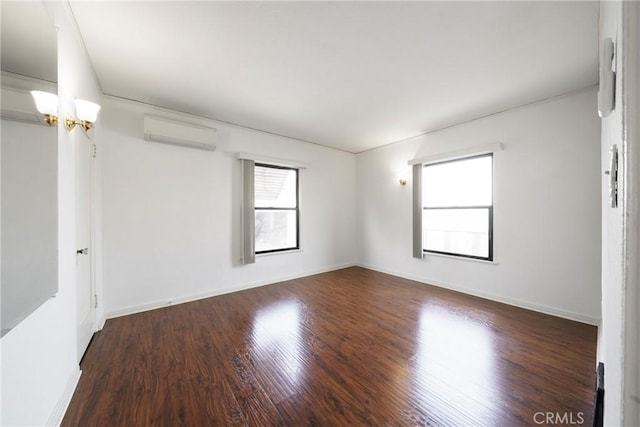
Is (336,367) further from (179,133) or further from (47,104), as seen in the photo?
(179,133)

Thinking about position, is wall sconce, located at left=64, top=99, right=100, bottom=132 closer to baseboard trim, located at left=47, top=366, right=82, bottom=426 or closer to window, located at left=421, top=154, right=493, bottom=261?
baseboard trim, located at left=47, top=366, right=82, bottom=426

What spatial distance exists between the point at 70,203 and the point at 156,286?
177cm

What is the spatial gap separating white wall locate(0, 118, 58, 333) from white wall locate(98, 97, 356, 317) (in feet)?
5.61

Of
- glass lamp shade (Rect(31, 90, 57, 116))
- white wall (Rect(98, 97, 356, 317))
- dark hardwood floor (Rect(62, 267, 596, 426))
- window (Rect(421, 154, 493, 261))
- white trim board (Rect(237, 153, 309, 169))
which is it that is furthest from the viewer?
white trim board (Rect(237, 153, 309, 169))

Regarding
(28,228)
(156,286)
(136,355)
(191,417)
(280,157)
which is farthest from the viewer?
(280,157)

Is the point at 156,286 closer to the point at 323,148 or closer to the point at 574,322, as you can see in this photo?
the point at 323,148

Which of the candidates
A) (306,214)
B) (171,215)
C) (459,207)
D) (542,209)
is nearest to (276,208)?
(306,214)

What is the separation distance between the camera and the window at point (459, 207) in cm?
340

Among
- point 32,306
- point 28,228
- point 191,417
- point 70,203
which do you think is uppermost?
point 70,203

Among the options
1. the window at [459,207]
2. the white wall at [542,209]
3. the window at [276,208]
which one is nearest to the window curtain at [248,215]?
the window at [276,208]

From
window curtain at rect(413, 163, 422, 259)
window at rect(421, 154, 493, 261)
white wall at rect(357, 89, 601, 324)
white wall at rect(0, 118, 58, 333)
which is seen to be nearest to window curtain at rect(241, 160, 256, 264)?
white wall at rect(0, 118, 58, 333)

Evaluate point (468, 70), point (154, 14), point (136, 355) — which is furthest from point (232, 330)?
point (468, 70)

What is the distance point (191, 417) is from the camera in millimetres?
1445

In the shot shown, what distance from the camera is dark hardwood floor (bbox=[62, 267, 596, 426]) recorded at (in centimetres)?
148
